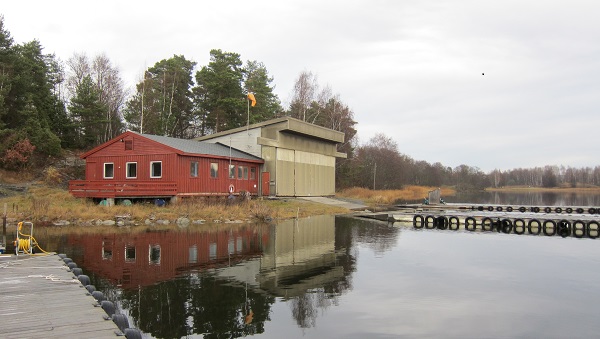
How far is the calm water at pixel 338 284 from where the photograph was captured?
9.10 metres

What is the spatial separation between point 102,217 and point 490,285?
20118 mm

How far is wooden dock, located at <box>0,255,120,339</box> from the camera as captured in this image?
691 cm

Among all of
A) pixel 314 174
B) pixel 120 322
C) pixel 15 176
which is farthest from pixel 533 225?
pixel 15 176

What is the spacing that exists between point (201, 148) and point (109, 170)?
258 inches

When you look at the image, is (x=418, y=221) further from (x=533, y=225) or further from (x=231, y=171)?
(x=231, y=171)

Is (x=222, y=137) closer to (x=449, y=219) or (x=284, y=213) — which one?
(x=284, y=213)

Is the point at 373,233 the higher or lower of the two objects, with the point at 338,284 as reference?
higher

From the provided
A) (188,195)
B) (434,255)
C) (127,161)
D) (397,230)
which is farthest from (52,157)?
(434,255)

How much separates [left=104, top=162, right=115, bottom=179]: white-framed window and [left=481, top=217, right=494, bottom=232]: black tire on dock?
24781 mm

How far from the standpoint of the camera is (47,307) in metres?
8.18

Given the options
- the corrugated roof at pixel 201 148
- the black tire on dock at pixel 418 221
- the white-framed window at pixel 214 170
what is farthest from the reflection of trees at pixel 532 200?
the white-framed window at pixel 214 170

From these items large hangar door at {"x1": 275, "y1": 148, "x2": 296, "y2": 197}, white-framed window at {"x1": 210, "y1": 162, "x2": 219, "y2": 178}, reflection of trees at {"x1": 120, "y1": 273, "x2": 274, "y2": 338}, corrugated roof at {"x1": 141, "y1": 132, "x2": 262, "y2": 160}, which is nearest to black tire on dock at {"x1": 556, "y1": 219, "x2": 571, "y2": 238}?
large hangar door at {"x1": 275, "y1": 148, "x2": 296, "y2": 197}

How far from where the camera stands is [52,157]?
143 ft

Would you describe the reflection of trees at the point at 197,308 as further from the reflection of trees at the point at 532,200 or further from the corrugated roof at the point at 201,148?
the reflection of trees at the point at 532,200
